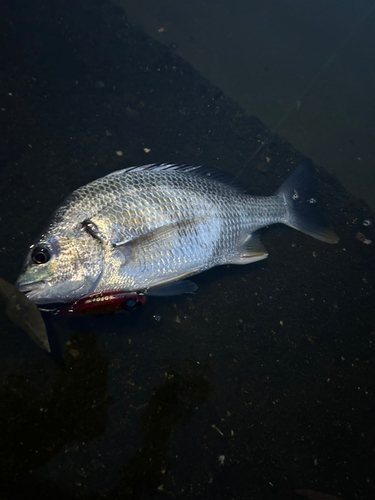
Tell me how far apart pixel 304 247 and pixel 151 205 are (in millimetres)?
1880

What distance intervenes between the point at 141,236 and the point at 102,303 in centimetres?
55

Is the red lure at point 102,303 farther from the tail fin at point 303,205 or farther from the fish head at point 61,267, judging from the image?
the tail fin at point 303,205

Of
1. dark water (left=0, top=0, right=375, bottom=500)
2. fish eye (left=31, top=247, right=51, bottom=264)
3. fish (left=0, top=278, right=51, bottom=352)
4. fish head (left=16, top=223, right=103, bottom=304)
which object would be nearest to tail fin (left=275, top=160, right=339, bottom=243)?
dark water (left=0, top=0, right=375, bottom=500)

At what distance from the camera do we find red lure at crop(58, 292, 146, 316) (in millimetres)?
1945

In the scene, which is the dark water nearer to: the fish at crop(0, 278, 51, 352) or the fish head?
the fish at crop(0, 278, 51, 352)

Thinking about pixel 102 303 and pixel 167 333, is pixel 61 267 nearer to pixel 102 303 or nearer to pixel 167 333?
pixel 102 303

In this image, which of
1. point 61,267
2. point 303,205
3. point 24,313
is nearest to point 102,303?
point 61,267

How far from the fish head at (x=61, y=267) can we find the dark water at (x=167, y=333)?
38 centimetres

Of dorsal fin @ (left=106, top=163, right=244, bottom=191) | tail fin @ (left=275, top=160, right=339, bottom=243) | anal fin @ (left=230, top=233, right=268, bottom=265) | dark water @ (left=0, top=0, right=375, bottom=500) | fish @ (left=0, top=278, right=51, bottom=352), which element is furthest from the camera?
tail fin @ (left=275, top=160, right=339, bottom=243)

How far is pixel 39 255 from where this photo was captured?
1818mm

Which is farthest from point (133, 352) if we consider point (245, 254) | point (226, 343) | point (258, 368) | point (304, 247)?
point (304, 247)

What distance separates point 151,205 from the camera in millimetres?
2129

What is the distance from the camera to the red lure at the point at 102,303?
6.38ft

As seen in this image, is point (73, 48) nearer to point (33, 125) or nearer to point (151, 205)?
point (33, 125)
